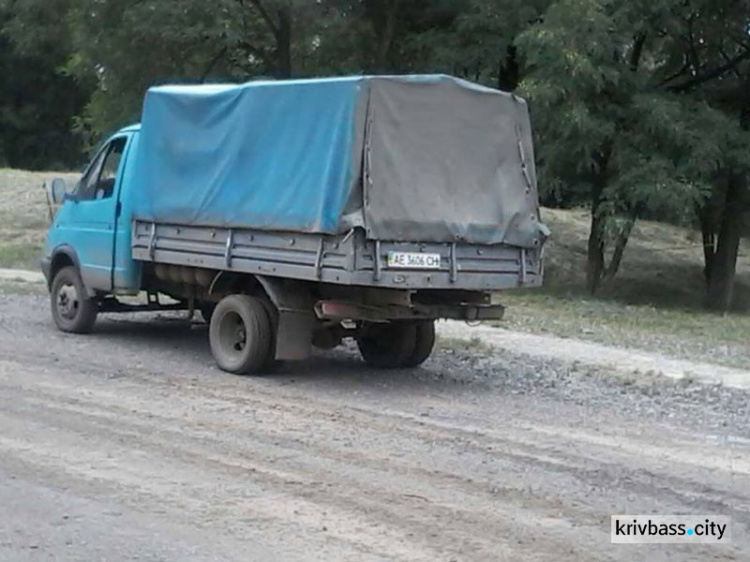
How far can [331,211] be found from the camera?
10938 mm

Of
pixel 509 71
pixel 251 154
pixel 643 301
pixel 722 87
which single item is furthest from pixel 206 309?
pixel 722 87

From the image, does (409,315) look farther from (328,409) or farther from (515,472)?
(515,472)

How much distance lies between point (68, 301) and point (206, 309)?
5.48 feet

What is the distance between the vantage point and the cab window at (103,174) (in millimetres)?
13875

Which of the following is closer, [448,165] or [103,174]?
[448,165]

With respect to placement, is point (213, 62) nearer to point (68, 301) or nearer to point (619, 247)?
point (619, 247)

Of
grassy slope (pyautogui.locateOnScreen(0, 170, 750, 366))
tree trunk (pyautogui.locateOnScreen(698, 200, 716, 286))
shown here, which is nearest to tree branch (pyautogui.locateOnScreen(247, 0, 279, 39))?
grassy slope (pyautogui.locateOnScreen(0, 170, 750, 366))

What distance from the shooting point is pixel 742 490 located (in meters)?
8.00

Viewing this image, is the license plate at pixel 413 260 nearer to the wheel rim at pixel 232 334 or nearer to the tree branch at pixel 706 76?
the wheel rim at pixel 232 334

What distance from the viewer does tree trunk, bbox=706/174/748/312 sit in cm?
2523

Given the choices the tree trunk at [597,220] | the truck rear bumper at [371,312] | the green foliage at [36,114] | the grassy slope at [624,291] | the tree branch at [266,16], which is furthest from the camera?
the green foliage at [36,114]

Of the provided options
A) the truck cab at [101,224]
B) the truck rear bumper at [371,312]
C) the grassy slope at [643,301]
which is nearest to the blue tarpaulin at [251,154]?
the truck cab at [101,224]

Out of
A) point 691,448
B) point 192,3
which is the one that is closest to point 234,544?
point 691,448

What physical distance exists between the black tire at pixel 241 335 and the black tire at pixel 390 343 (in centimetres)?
120
